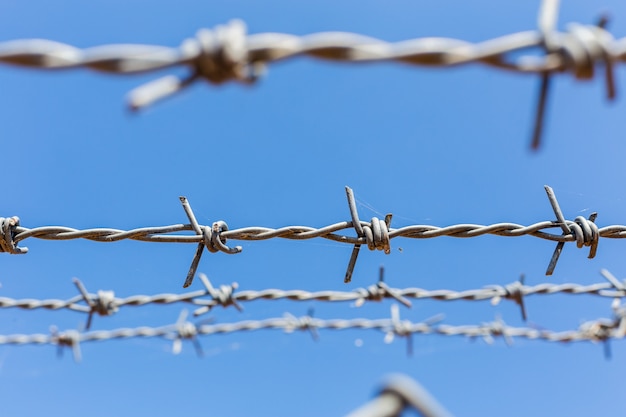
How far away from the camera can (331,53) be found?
91 cm

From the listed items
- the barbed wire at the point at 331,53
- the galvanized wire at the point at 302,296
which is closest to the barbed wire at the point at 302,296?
the galvanized wire at the point at 302,296

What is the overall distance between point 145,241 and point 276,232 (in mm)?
357

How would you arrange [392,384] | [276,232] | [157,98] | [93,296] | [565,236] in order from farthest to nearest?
[93,296] → [565,236] → [276,232] → [157,98] → [392,384]

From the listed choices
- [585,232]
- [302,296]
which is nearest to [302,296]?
[302,296]

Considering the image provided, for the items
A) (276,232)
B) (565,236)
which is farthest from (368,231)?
(565,236)

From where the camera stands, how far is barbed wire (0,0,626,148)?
33.1 inches

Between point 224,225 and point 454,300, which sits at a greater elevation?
point 224,225

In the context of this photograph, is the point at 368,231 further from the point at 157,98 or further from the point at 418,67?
the point at 157,98

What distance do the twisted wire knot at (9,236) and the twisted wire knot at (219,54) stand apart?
113cm

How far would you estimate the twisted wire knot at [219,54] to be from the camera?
0.83 metres

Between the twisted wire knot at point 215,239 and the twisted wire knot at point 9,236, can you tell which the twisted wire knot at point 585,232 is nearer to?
the twisted wire knot at point 215,239

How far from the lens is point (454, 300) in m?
1.92

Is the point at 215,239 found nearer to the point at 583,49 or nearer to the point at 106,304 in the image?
the point at 106,304

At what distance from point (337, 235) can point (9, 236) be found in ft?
2.92
